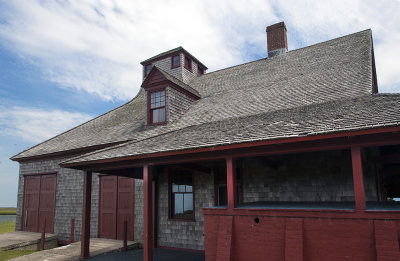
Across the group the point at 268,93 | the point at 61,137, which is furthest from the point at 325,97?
the point at 61,137

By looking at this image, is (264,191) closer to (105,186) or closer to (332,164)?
(332,164)

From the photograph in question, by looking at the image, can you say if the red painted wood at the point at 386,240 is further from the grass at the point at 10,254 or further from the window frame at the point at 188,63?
the window frame at the point at 188,63

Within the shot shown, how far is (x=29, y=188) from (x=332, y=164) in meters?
14.4

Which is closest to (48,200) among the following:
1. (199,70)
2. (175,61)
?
(175,61)

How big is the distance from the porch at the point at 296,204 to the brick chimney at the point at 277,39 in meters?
8.69

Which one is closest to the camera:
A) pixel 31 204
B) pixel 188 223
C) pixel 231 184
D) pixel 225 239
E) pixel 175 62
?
pixel 225 239

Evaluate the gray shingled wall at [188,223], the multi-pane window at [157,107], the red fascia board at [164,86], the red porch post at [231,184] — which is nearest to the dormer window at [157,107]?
the multi-pane window at [157,107]

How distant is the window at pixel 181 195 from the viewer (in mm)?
10516

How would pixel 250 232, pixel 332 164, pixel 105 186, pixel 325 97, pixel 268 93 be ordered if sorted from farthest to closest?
pixel 105 186 < pixel 268 93 < pixel 325 97 < pixel 332 164 < pixel 250 232

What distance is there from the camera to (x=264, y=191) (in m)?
9.10

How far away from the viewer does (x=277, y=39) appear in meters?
16.2

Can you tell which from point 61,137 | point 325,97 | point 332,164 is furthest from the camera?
point 61,137

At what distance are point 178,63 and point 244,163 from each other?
10264mm

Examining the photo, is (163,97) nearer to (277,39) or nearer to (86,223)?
(86,223)
